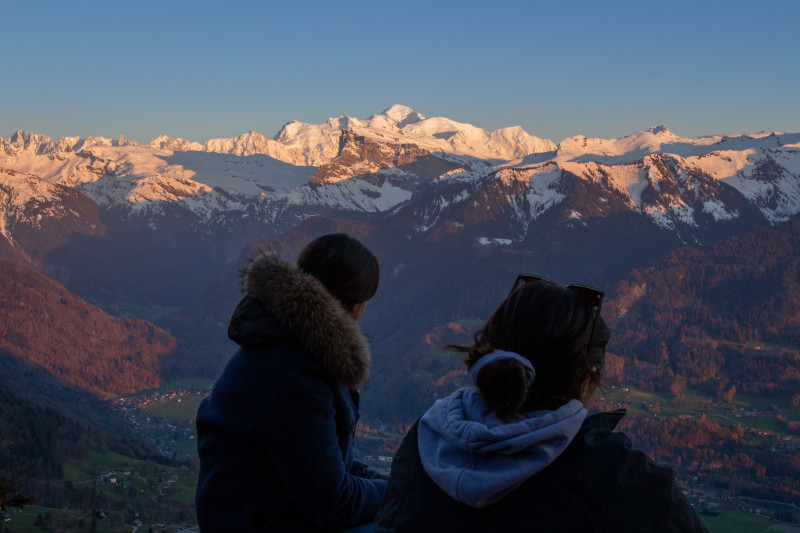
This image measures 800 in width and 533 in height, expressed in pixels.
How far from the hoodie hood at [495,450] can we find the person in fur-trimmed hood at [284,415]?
1.17 m

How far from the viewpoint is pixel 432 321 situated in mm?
169875

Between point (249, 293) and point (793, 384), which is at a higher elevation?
point (249, 293)

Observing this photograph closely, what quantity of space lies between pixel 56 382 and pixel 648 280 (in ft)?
401

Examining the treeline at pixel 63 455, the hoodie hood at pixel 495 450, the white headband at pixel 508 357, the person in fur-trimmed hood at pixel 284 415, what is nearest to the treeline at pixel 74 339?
the treeline at pixel 63 455

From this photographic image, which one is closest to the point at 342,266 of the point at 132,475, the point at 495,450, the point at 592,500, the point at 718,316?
the point at 495,450

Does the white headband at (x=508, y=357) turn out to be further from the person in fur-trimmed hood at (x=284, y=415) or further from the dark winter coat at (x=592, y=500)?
the person in fur-trimmed hood at (x=284, y=415)

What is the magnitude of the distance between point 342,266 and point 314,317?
0.53 m

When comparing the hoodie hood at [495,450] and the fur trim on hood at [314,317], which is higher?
the fur trim on hood at [314,317]

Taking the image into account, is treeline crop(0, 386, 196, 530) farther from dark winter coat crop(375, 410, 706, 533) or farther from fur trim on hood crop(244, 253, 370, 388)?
dark winter coat crop(375, 410, 706, 533)

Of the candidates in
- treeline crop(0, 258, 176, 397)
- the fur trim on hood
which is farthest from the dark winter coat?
treeline crop(0, 258, 176, 397)

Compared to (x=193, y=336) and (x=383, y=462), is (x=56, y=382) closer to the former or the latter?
(x=193, y=336)

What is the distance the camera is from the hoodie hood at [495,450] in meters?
3.28

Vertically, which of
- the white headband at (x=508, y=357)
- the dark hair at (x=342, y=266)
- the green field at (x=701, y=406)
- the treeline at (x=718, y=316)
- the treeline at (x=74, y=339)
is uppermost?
the dark hair at (x=342, y=266)

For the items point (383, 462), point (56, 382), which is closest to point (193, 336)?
point (56, 382)
